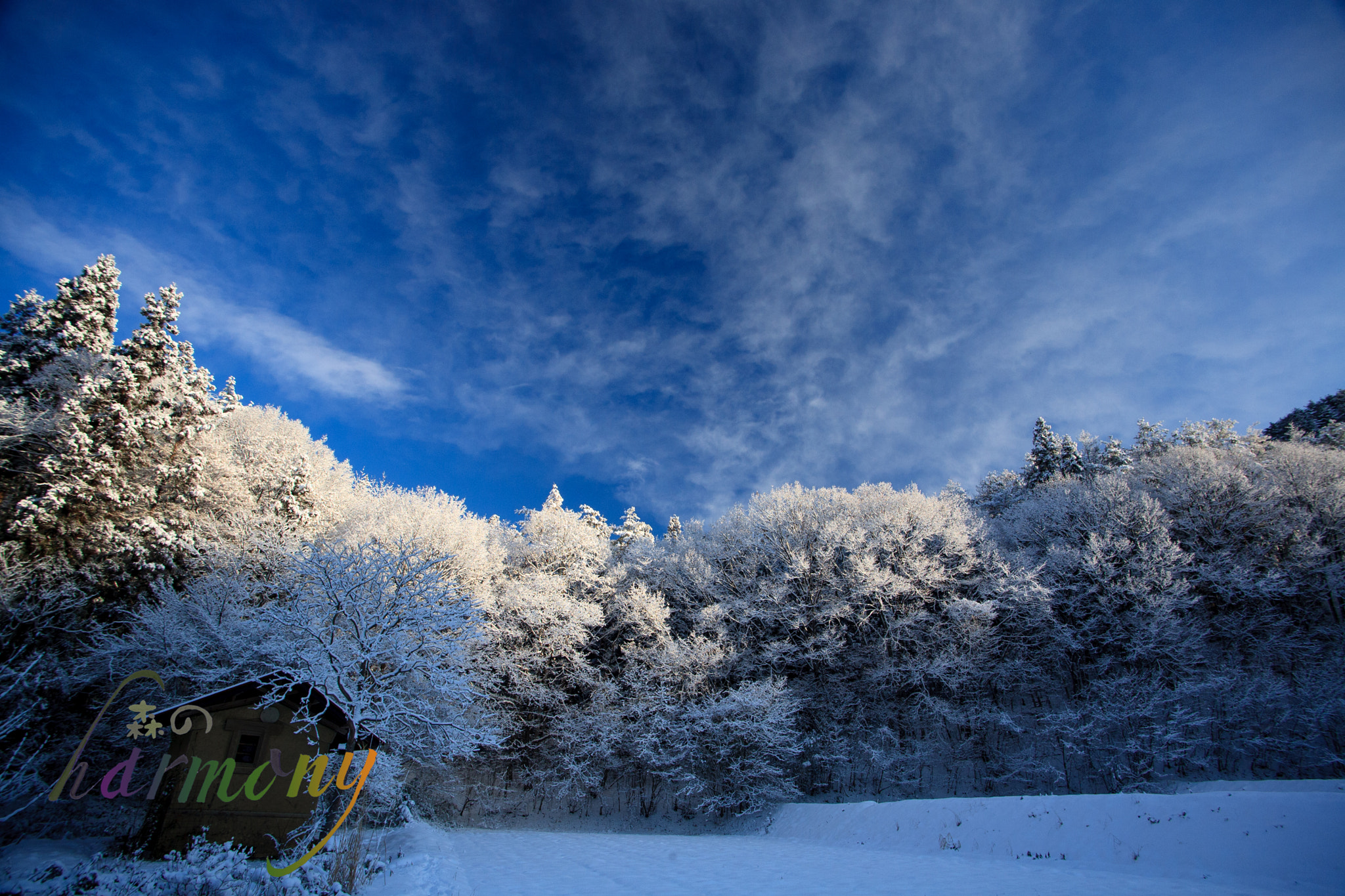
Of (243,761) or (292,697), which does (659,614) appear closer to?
(292,697)

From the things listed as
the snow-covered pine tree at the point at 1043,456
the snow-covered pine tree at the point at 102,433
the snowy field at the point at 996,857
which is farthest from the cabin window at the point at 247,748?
the snow-covered pine tree at the point at 1043,456

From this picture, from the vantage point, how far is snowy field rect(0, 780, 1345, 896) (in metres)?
9.16

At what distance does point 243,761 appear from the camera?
40.9ft

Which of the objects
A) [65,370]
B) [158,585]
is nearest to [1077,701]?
[158,585]

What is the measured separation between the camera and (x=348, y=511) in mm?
28703

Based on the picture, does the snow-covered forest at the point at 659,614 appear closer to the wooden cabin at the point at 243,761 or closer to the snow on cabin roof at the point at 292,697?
the snow on cabin roof at the point at 292,697

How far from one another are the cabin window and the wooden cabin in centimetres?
2

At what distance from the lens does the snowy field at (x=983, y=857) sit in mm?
9164

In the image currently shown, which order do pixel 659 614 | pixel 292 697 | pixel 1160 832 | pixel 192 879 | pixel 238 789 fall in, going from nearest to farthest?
pixel 192 879 → pixel 1160 832 → pixel 238 789 → pixel 292 697 → pixel 659 614

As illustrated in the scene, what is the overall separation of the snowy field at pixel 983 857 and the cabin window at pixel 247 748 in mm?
3049

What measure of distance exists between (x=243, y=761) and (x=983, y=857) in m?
18.2

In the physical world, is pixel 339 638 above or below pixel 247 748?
above

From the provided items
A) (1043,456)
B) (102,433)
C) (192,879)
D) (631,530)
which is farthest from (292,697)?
(1043,456)

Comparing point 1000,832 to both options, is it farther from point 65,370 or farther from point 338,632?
point 65,370
